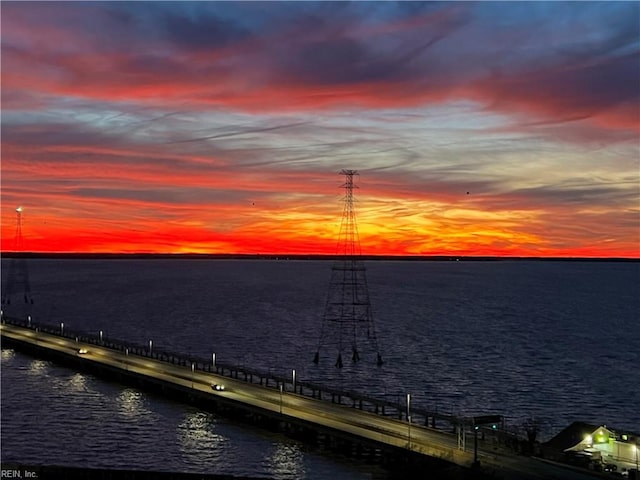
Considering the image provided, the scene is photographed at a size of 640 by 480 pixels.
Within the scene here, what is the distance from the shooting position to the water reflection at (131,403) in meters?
63.5

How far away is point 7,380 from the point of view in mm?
79688

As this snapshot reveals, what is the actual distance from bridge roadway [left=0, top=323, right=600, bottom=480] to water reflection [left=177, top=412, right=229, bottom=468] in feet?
9.06

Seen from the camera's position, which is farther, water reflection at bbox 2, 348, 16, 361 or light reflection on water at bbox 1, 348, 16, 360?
light reflection on water at bbox 1, 348, 16, 360

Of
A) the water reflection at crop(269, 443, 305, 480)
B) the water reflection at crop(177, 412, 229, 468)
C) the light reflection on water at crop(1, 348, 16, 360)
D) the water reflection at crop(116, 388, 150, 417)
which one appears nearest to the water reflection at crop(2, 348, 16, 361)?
the light reflection on water at crop(1, 348, 16, 360)

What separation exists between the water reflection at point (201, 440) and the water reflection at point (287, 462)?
3.53 metres

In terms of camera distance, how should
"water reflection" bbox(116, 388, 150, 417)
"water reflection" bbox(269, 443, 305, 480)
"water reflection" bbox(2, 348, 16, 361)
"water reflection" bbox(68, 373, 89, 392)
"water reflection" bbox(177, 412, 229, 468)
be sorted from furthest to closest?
1. "water reflection" bbox(2, 348, 16, 361)
2. "water reflection" bbox(68, 373, 89, 392)
3. "water reflection" bbox(116, 388, 150, 417)
4. "water reflection" bbox(177, 412, 229, 468)
5. "water reflection" bbox(269, 443, 305, 480)

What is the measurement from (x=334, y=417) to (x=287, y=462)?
6.77m

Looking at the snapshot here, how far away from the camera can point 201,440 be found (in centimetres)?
5450

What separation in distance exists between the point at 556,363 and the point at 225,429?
5331 centimetres

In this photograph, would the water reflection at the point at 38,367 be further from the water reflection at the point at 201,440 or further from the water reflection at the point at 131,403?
the water reflection at the point at 201,440

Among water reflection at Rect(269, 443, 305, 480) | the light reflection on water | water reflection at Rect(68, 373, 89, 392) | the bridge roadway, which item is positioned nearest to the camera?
the bridge roadway

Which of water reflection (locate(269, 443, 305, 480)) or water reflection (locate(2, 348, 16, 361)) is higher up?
water reflection (locate(2, 348, 16, 361))

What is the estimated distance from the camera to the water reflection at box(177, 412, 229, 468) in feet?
165

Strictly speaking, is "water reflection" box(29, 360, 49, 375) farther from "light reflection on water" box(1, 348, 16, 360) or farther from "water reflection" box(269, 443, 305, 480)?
"water reflection" box(269, 443, 305, 480)
